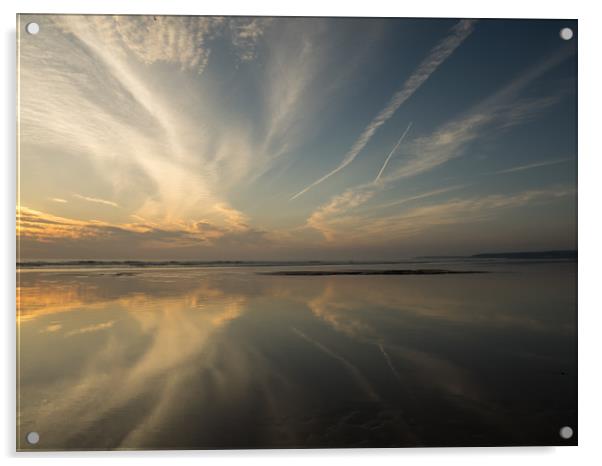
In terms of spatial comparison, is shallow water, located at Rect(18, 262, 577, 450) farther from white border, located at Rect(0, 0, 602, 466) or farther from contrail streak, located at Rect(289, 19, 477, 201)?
contrail streak, located at Rect(289, 19, 477, 201)

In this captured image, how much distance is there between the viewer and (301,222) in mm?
2260

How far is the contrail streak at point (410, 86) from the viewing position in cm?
222

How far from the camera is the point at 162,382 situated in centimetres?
211

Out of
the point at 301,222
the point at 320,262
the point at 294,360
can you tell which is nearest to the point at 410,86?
the point at 301,222

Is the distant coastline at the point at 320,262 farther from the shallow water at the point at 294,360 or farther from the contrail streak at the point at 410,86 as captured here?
the contrail streak at the point at 410,86

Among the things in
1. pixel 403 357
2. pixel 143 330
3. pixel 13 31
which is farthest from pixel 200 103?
pixel 403 357

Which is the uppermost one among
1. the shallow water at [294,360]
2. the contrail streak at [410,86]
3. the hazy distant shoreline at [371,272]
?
the contrail streak at [410,86]

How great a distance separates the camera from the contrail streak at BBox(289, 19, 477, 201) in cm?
222

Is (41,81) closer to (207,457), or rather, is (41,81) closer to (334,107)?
(334,107)

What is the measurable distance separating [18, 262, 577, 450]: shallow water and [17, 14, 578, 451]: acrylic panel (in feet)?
0.04

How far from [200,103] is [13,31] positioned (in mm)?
1036
